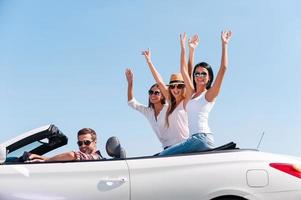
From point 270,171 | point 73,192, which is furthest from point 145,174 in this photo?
point 270,171

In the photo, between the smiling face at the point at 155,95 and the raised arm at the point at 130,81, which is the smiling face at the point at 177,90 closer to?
the smiling face at the point at 155,95

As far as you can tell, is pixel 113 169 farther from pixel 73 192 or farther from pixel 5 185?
pixel 5 185

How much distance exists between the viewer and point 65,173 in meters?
4.39

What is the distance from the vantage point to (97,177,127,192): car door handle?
4.35 meters

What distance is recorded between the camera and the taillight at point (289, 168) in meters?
4.50

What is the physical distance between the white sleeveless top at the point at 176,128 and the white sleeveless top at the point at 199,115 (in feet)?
2.53

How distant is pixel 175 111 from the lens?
6102 mm

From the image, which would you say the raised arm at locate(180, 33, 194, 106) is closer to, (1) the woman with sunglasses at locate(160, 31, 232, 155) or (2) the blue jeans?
(1) the woman with sunglasses at locate(160, 31, 232, 155)

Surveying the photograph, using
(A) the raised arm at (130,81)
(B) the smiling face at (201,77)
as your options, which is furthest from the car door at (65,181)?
(A) the raised arm at (130,81)

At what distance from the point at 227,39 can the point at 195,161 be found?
1.75m

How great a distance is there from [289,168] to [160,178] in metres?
1.16

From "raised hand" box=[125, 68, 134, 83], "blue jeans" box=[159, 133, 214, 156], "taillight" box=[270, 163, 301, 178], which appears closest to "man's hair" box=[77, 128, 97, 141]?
"blue jeans" box=[159, 133, 214, 156]

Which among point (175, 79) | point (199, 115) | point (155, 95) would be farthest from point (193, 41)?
point (199, 115)

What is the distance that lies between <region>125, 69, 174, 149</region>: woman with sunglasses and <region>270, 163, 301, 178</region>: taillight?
174 cm
